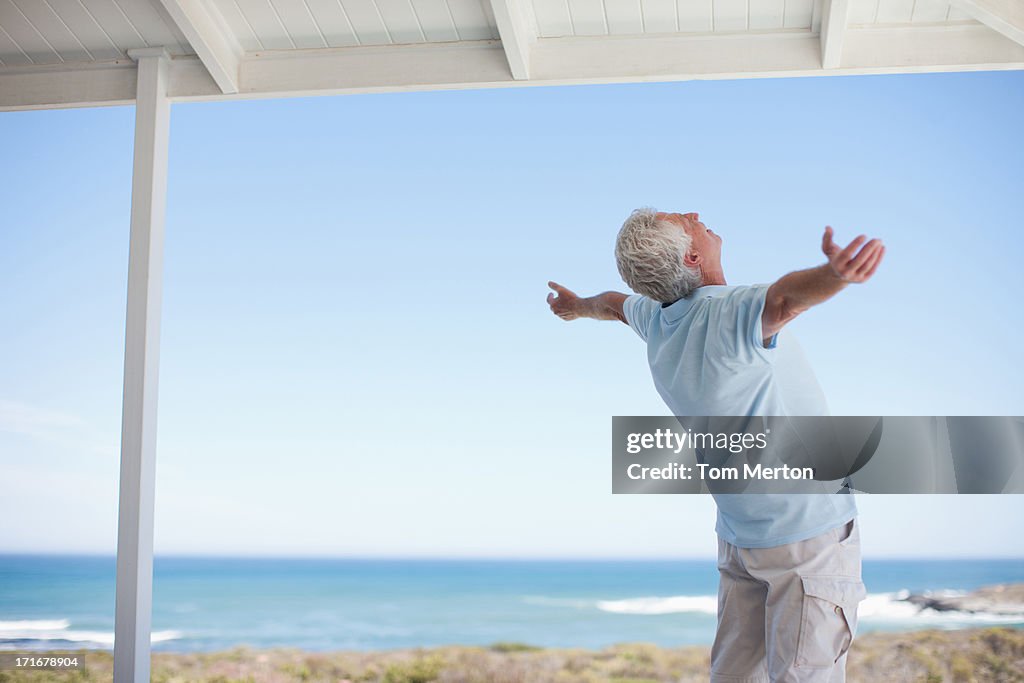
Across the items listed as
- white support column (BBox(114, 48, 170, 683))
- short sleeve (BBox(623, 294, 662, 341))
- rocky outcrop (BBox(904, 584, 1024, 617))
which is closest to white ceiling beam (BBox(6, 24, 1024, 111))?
white support column (BBox(114, 48, 170, 683))

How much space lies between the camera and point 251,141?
11812 millimetres

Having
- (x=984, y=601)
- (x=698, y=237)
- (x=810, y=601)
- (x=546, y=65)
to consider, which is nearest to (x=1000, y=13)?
(x=546, y=65)

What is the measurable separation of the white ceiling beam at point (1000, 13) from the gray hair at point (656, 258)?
156 cm

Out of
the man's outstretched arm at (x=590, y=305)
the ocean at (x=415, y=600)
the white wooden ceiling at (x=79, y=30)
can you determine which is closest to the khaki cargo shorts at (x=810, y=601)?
the man's outstretched arm at (x=590, y=305)

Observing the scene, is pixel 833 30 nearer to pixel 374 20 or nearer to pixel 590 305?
pixel 590 305

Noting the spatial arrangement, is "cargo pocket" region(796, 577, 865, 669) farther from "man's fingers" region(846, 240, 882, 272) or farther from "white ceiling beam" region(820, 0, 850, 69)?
"white ceiling beam" region(820, 0, 850, 69)

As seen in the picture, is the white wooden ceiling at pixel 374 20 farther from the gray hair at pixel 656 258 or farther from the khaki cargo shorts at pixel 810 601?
the khaki cargo shorts at pixel 810 601

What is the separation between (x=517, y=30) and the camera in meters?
3.04

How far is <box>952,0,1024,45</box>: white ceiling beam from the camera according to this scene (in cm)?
273

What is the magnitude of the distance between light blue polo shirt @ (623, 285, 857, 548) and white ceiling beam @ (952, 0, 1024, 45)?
159cm

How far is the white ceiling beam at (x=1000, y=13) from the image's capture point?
8.95 ft

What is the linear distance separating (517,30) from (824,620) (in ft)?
7.02

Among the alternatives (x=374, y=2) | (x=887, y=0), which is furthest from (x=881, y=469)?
(x=374, y=2)

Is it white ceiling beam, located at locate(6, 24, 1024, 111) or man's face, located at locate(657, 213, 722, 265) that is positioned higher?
white ceiling beam, located at locate(6, 24, 1024, 111)
